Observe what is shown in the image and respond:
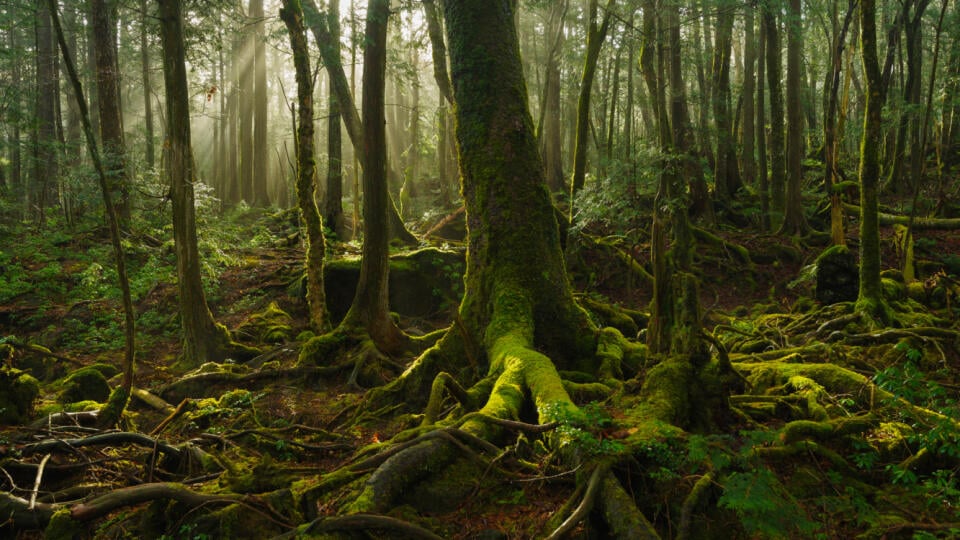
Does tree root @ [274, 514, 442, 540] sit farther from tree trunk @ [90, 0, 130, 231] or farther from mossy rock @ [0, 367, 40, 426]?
tree trunk @ [90, 0, 130, 231]

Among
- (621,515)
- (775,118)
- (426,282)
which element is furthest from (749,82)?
(621,515)

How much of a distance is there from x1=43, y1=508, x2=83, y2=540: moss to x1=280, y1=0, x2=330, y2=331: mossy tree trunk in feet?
19.4

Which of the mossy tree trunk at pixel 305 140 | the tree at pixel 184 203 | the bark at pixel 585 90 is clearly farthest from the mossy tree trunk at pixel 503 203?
the bark at pixel 585 90

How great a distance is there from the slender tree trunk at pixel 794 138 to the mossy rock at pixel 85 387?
14263 millimetres

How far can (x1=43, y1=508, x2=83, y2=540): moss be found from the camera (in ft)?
11.0

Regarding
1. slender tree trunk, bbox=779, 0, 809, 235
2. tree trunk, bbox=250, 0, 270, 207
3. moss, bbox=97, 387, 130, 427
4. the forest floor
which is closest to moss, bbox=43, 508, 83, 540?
the forest floor

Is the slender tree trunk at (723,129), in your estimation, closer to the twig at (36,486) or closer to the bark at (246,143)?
the twig at (36,486)

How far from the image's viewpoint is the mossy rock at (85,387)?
6285 mm

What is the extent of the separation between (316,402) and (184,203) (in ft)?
12.4

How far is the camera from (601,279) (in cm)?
1354

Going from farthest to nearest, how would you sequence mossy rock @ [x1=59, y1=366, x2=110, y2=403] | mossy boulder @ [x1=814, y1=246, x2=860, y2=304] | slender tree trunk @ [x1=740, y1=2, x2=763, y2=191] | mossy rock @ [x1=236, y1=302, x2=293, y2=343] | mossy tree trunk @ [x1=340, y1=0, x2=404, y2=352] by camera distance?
slender tree trunk @ [x1=740, y1=2, x2=763, y2=191] < mossy rock @ [x1=236, y1=302, x2=293, y2=343] < mossy boulder @ [x1=814, y1=246, x2=860, y2=304] < mossy tree trunk @ [x1=340, y1=0, x2=404, y2=352] < mossy rock @ [x1=59, y1=366, x2=110, y2=403]

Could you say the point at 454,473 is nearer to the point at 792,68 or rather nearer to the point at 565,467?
the point at 565,467

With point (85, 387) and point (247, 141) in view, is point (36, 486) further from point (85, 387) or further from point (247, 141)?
point (247, 141)

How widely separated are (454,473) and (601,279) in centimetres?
1041
